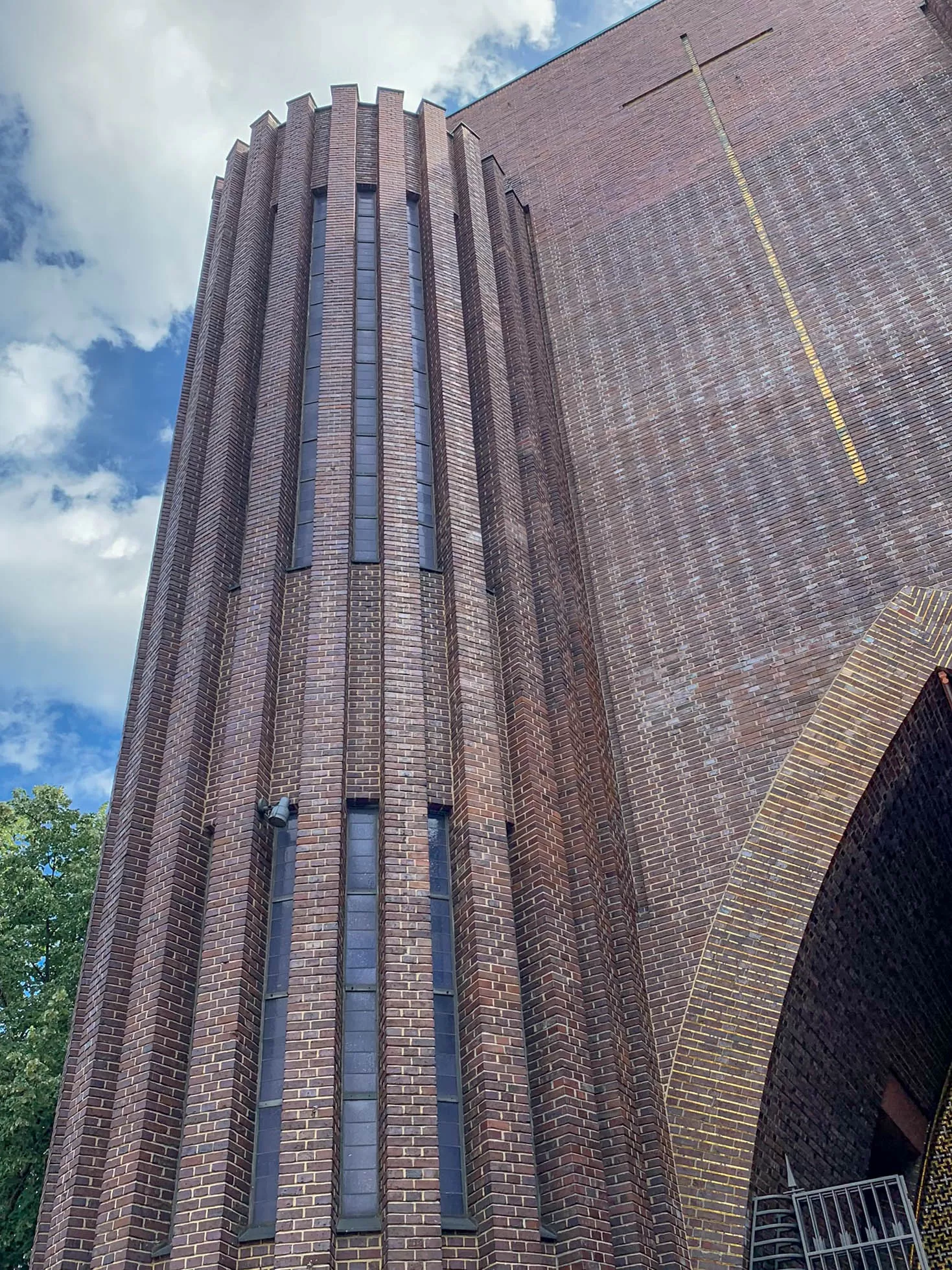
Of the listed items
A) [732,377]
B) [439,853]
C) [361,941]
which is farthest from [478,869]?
[732,377]

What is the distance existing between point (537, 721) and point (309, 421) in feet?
17.1

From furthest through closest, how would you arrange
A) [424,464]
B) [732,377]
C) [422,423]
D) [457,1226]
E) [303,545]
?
[732,377]
[422,423]
[424,464]
[303,545]
[457,1226]

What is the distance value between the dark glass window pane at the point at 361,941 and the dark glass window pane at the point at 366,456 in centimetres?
537

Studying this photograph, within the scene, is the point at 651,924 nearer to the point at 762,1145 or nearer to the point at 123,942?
the point at 762,1145

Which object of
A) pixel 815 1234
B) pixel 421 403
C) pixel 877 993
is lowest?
pixel 815 1234

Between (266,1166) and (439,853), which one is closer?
(266,1166)

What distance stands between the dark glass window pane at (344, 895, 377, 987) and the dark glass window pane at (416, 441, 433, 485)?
547cm

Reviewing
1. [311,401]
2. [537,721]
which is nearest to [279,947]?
[537,721]

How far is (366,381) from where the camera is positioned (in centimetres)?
1403

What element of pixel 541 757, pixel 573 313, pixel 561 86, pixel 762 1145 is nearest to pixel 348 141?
pixel 573 313

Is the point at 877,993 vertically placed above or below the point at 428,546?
below

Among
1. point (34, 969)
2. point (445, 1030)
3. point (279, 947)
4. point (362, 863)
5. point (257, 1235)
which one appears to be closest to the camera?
point (257, 1235)

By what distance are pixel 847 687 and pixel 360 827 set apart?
213 inches

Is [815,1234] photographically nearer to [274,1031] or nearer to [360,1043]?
[360,1043]
